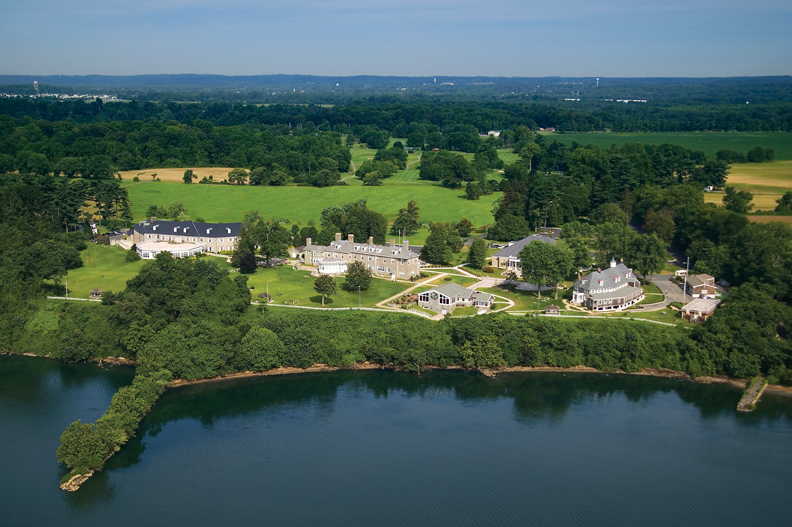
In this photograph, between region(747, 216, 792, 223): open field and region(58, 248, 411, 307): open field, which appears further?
region(747, 216, 792, 223): open field

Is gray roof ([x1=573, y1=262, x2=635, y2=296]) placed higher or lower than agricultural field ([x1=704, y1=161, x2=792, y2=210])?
lower

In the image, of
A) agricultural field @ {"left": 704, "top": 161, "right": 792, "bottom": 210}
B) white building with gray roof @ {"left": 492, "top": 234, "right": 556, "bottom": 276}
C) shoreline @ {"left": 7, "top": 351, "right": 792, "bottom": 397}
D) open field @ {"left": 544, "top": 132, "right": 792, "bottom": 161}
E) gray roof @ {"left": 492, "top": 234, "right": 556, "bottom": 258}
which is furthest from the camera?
open field @ {"left": 544, "top": 132, "right": 792, "bottom": 161}

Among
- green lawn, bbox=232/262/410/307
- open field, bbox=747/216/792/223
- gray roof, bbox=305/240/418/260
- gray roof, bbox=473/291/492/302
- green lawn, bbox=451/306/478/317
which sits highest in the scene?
open field, bbox=747/216/792/223

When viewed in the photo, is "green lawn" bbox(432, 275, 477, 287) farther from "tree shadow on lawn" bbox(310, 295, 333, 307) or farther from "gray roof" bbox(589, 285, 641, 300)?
"gray roof" bbox(589, 285, 641, 300)

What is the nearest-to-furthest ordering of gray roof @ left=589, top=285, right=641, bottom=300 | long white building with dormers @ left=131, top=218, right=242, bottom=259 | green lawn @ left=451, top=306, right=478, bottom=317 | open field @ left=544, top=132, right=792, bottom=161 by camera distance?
green lawn @ left=451, top=306, right=478, bottom=317, gray roof @ left=589, top=285, right=641, bottom=300, long white building with dormers @ left=131, top=218, right=242, bottom=259, open field @ left=544, top=132, right=792, bottom=161

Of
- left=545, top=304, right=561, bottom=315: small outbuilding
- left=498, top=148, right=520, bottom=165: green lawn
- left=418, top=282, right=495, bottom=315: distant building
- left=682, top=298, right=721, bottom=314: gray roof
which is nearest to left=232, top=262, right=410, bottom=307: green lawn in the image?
left=418, top=282, right=495, bottom=315: distant building

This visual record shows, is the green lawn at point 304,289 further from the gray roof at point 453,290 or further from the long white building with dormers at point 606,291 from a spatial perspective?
the long white building with dormers at point 606,291
